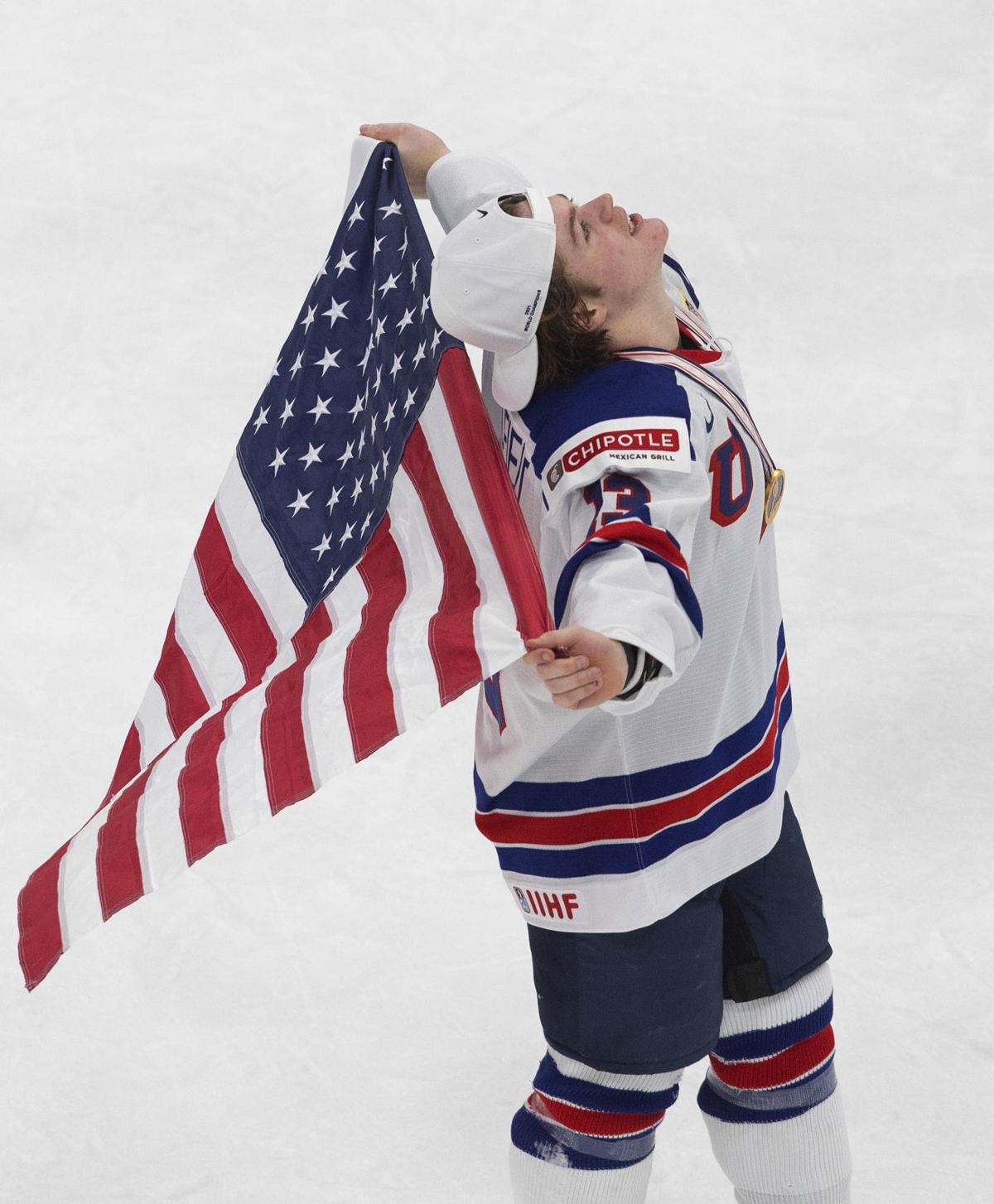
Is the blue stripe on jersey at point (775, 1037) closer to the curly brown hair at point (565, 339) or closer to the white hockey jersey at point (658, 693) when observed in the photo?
the white hockey jersey at point (658, 693)

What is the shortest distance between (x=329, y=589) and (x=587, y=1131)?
0.63m

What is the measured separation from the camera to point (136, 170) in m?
4.43

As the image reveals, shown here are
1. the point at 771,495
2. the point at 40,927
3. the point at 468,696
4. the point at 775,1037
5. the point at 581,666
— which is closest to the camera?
the point at 581,666

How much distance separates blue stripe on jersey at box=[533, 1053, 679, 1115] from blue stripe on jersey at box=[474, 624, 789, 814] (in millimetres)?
306

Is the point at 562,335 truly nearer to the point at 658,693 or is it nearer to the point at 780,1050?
the point at 658,693

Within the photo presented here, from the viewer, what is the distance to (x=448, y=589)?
1682 mm

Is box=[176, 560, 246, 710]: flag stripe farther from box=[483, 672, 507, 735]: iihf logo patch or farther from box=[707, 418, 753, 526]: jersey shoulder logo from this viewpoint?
box=[707, 418, 753, 526]: jersey shoulder logo

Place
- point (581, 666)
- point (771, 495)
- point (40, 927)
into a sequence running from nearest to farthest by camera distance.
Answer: point (581, 666), point (40, 927), point (771, 495)

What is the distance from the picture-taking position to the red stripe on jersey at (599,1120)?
1.81 meters

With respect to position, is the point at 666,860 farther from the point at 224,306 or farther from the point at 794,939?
the point at 224,306

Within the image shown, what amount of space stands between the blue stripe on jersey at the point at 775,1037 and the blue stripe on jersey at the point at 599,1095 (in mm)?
96

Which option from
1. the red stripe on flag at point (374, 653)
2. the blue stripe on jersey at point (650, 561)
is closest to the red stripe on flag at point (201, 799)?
the red stripe on flag at point (374, 653)

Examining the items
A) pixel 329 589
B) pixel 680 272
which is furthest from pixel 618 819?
pixel 680 272

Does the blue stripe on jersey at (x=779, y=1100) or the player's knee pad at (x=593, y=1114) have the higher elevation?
the player's knee pad at (x=593, y=1114)
